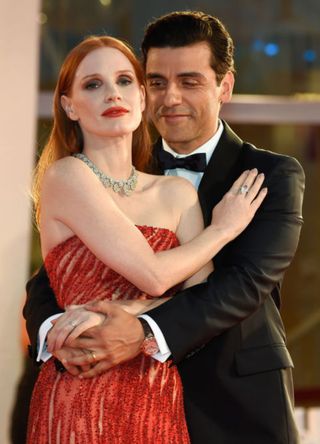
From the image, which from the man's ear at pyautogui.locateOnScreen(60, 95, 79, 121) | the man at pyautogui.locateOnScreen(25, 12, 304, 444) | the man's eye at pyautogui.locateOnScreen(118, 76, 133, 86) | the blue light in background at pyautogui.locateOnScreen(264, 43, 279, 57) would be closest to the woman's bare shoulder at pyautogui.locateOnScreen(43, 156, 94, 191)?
the man's ear at pyautogui.locateOnScreen(60, 95, 79, 121)

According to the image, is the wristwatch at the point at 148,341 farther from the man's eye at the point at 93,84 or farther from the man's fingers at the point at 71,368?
the man's eye at the point at 93,84

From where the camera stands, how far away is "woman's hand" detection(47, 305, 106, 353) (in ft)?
8.13

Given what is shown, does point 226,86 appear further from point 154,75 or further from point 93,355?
point 93,355

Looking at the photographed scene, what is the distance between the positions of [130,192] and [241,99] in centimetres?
487

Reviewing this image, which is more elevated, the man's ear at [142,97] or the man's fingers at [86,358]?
the man's ear at [142,97]

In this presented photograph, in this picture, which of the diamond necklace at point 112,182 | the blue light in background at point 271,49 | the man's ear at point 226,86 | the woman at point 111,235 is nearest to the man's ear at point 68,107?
the woman at point 111,235

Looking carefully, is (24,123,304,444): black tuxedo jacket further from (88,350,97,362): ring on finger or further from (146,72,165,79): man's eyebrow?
(146,72,165,79): man's eyebrow

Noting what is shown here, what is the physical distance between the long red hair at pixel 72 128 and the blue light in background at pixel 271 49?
4.74 m

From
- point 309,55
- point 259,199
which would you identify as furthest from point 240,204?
point 309,55

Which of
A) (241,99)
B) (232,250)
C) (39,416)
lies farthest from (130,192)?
(241,99)

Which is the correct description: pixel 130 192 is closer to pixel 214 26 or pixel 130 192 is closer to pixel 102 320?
pixel 102 320

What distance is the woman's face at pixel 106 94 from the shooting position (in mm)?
2615

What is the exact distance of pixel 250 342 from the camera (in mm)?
2828

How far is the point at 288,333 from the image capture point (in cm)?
804
